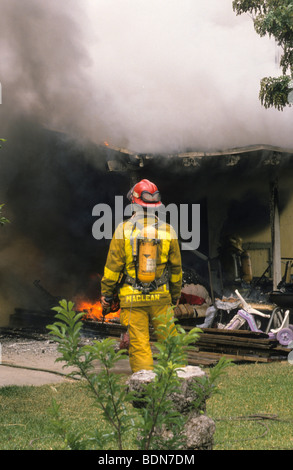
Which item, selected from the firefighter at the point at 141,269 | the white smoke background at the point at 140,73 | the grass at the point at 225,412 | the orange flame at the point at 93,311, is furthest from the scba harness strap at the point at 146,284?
the orange flame at the point at 93,311

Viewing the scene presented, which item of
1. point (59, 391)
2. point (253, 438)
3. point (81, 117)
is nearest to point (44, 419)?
point (59, 391)

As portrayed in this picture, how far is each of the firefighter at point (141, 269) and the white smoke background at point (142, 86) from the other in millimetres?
3803

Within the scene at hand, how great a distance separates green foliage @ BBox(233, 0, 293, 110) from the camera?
24.2 feet

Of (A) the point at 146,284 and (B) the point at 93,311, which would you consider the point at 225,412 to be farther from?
(B) the point at 93,311

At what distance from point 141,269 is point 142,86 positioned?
4.77 meters

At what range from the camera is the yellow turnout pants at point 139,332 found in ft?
17.6

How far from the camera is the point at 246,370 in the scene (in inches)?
296

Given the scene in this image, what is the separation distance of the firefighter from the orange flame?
4.90 m

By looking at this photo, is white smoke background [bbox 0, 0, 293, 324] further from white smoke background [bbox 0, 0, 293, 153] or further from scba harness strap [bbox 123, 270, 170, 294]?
scba harness strap [bbox 123, 270, 170, 294]

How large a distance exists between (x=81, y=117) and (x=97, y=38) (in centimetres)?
137

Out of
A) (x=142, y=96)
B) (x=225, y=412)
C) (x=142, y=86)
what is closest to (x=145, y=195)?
(x=225, y=412)

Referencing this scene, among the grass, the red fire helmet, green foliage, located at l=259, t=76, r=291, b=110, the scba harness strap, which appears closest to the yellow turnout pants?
the scba harness strap

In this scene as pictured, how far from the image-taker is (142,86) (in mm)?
9266
